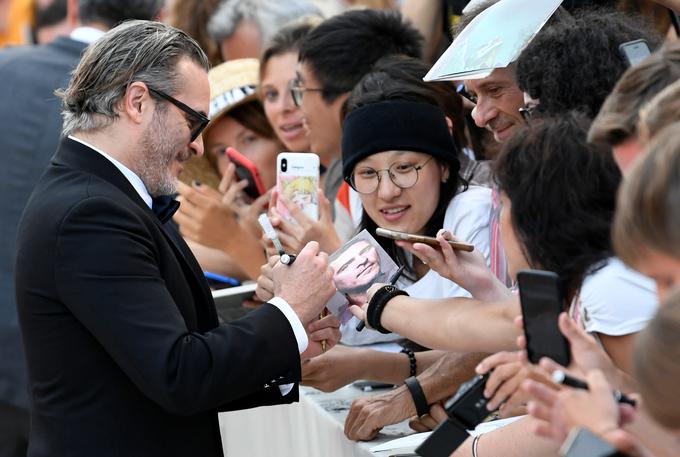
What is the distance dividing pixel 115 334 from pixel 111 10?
2.51m

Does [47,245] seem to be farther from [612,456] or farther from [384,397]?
[612,456]

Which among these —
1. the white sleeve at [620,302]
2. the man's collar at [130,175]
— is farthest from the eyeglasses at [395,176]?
the white sleeve at [620,302]

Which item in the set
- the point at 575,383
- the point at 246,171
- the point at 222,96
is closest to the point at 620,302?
the point at 575,383

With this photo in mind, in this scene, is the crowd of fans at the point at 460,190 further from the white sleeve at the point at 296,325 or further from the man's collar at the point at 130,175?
the man's collar at the point at 130,175

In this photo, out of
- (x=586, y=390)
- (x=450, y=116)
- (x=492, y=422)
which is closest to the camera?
(x=586, y=390)

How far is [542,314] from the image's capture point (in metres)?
1.99

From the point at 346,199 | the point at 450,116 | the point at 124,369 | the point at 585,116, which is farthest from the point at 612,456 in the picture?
the point at 346,199

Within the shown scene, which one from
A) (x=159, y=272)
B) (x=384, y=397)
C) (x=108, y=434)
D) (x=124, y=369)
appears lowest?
(x=384, y=397)

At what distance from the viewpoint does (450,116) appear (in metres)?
3.66

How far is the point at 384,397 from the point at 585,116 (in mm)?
1105

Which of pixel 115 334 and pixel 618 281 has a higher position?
pixel 618 281

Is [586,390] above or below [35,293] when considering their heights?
above

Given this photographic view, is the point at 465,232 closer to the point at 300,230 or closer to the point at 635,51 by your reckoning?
the point at 300,230

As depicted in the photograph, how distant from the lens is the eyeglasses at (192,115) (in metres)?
2.84
